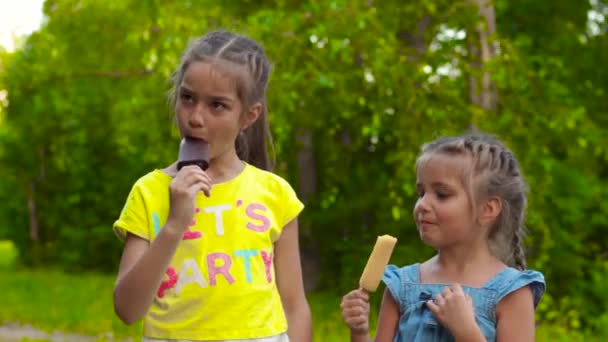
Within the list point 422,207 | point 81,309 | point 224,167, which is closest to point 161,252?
point 224,167

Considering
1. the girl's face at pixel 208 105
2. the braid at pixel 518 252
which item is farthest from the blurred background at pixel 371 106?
the girl's face at pixel 208 105

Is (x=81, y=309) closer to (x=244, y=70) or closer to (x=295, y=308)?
(x=295, y=308)

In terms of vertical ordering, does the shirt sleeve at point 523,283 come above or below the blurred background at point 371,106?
below

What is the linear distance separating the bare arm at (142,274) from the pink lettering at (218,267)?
163 millimetres

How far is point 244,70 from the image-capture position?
326 cm

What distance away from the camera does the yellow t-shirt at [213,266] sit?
3.11m

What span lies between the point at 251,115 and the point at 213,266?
0.50 metres

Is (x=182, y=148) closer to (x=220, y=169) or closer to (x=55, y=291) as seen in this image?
(x=220, y=169)

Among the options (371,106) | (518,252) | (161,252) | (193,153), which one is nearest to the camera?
(161,252)

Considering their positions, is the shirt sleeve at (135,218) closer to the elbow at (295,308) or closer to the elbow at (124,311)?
the elbow at (124,311)

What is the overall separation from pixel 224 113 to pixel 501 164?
895 mm

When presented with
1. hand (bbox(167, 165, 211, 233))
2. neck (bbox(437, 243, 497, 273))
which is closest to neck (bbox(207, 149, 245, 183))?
hand (bbox(167, 165, 211, 233))

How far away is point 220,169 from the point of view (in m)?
3.27

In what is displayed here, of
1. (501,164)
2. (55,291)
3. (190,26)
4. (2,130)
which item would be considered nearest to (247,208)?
(501,164)
